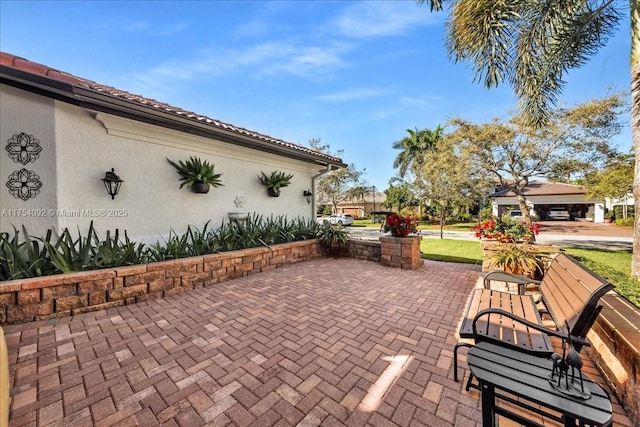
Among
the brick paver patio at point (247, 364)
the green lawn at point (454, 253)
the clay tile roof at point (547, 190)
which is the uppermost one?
the clay tile roof at point (547, 190)

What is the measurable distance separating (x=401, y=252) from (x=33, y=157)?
25.6 ft

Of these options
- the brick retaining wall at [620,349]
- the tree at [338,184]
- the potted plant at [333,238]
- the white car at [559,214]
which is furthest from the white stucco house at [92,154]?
the white car at [559,214]

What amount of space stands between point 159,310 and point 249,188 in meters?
4.31

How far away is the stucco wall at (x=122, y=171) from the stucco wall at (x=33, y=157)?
0.05 feet

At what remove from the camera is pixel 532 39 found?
6.29 metres

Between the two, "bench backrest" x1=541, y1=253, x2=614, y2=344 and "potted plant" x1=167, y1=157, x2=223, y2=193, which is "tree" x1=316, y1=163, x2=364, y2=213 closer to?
"potted plant" x1=167, y1=157, x2=223, y2=193

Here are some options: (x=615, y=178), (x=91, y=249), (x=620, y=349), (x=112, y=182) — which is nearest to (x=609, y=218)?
(x=615, y=178)

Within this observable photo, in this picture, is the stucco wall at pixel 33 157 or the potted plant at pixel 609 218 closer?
the stucco wall at pixel 33 157

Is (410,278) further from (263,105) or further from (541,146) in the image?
(541,146)

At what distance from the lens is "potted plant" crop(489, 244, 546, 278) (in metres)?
4.69

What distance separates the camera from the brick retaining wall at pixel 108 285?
3324mm

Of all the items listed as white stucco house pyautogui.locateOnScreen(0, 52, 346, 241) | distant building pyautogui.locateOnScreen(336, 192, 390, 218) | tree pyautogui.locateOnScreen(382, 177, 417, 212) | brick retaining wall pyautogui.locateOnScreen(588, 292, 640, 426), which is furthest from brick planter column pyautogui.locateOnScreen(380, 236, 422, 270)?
distant building pyautogui.locateOnScreen(336, 192, 390, 218)

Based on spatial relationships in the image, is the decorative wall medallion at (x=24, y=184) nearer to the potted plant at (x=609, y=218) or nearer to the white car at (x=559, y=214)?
the white car at (x=559, y=214)

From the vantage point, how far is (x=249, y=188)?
7496 millimetres
